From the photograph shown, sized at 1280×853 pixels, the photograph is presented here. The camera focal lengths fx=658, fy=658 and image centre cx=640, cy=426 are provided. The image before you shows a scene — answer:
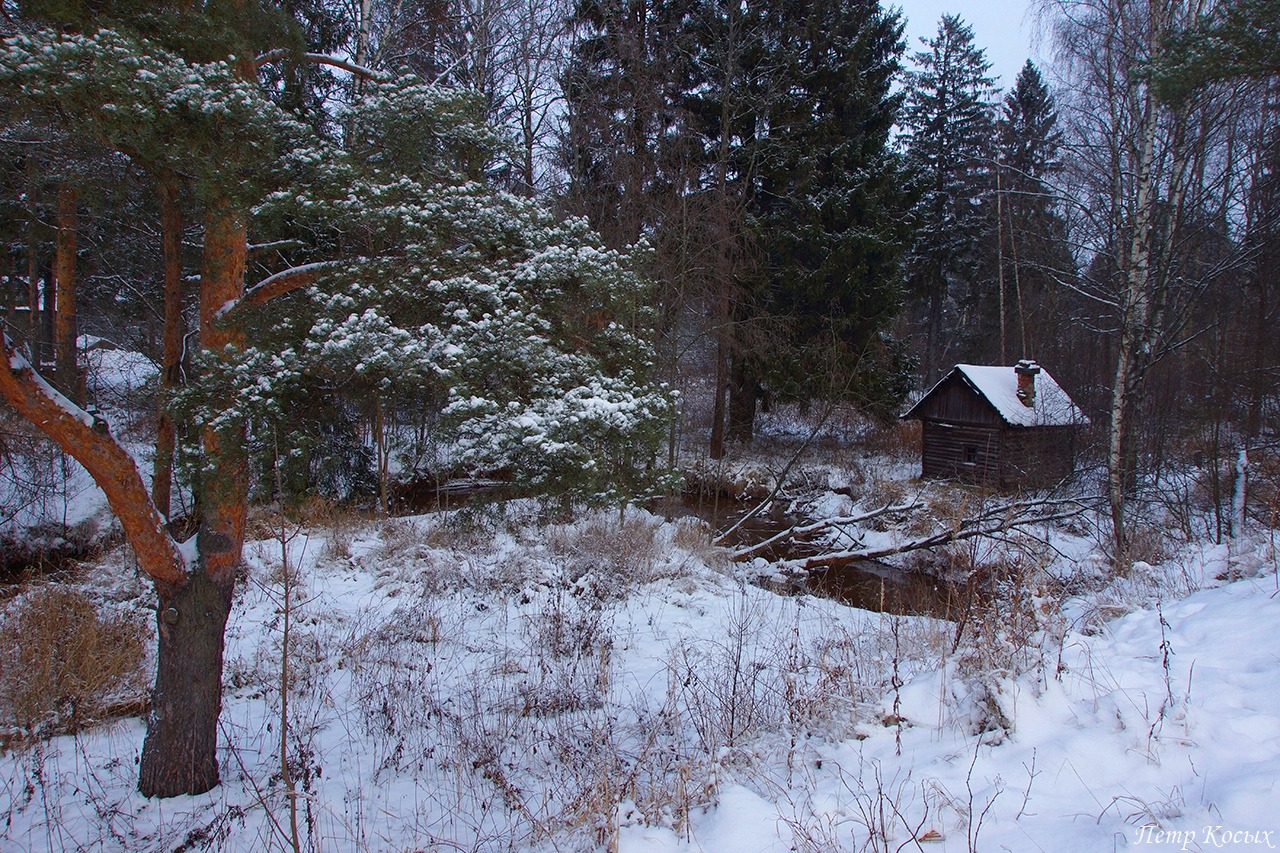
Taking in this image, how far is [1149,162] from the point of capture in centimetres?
888

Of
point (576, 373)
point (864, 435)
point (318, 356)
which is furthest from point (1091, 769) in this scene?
point (864, 435)

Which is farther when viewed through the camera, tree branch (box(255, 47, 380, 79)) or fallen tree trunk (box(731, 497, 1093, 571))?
fallen tree trunk (box(731, 497, 1093, 571))

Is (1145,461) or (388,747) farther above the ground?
(1145,461)

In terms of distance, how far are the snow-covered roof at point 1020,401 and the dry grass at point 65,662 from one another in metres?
16.1

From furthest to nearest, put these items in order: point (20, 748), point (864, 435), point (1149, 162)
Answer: point (864, 435) → point (1149, 162) → point (20, 748)

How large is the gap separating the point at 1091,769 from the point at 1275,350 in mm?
15658

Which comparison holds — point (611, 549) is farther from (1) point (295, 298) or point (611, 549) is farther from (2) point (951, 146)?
(2) point (951, 146)

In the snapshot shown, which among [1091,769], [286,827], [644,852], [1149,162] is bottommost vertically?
[286,827]

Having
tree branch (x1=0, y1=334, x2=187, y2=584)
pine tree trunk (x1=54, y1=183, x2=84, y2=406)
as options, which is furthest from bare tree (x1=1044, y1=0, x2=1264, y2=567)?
pine tree trunk (x1=54, y1=183, x2=84, y2=406)

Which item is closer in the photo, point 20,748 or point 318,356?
point 318,356

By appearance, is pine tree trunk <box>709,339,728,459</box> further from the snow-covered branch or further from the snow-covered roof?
the snow-covered branch

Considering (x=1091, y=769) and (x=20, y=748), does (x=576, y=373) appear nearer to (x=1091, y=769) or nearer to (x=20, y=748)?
(x=1091, y=769)

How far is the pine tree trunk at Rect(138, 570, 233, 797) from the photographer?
13.2 feet

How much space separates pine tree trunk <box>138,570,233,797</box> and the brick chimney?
1675 centimetres
